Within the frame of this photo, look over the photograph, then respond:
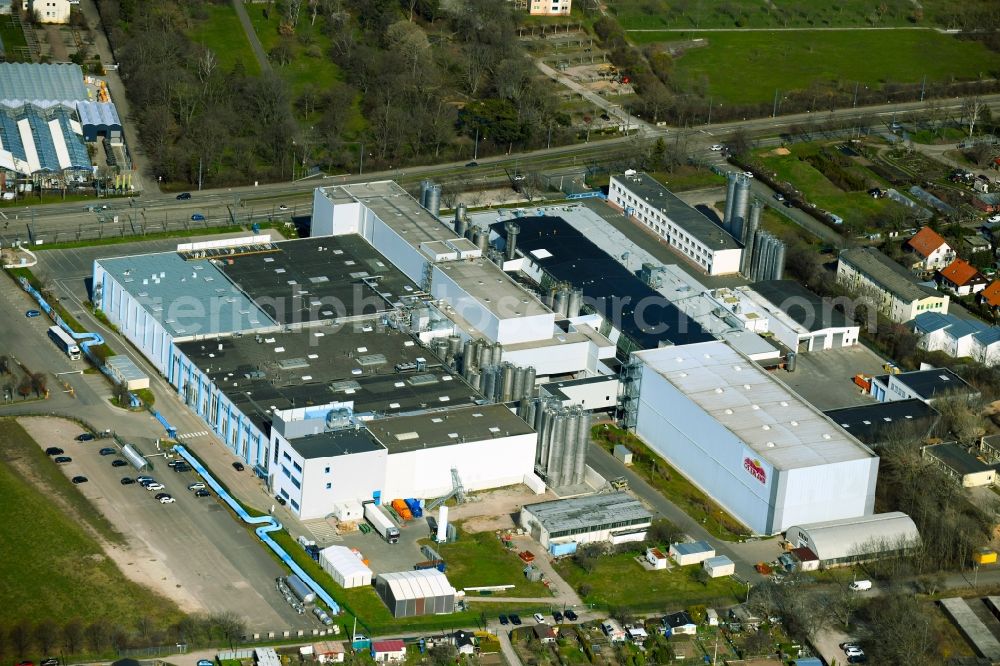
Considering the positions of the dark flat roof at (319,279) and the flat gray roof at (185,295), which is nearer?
the flat gray roof at (185,295)

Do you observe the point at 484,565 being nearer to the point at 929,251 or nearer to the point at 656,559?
the point at 656,559

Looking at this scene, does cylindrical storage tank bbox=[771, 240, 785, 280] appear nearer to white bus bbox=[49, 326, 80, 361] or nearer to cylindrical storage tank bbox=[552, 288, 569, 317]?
cylindrical storage tank bbox=[552, 288, 569, 317]

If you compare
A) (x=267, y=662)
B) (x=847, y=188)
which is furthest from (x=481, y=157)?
(x=267, y=662)

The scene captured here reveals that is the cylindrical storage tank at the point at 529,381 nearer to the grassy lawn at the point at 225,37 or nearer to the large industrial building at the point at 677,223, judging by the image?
the large industrial building at the point at 677,223

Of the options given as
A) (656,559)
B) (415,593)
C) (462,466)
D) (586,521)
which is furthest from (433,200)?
Answer: (415,593)

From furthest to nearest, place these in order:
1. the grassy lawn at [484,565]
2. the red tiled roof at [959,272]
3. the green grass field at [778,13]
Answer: the green grass field at [778,13]
the red tiled roof at [959,272]
the grassy lawn at [484,565]

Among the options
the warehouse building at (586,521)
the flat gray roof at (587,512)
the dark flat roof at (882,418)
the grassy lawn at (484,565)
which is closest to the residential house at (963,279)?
the dark flat roof at (882,418)
